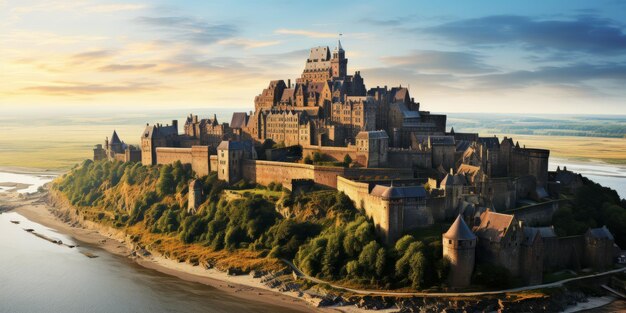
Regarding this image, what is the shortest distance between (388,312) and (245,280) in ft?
41.1

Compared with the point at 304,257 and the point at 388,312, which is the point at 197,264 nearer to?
the point at 304,257

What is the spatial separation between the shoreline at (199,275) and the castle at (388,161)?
8131 mm

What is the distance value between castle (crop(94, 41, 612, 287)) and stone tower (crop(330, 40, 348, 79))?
13 centimetres

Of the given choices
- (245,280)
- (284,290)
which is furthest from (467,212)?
(245,280)

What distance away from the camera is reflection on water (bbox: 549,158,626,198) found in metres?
84.5

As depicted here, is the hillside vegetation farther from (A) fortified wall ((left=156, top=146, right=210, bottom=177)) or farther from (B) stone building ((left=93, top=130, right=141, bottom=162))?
(B) stone building ((left=93, top=130, right=141, bottom=162))

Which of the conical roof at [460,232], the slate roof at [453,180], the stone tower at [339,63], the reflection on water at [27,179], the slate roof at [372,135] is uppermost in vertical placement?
the stone tower at [339,63]

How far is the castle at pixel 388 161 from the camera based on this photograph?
39.9 metres

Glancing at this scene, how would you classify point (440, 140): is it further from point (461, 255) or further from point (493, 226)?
point (461, 255)

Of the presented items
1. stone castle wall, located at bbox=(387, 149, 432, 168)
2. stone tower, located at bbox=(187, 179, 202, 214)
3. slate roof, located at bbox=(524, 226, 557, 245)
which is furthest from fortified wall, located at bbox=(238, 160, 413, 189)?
slate roof, located at bbox=(524, 226, 557, 245)

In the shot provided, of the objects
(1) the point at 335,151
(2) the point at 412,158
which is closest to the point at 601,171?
(2) the point at 412,158

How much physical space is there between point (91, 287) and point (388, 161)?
90.7 feet

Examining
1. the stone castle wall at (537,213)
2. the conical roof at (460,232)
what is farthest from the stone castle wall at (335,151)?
the conical roof at (460,232)

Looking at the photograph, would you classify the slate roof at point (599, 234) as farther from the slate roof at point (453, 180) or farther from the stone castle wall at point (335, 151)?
the stone castle wall at point (335, 151)
